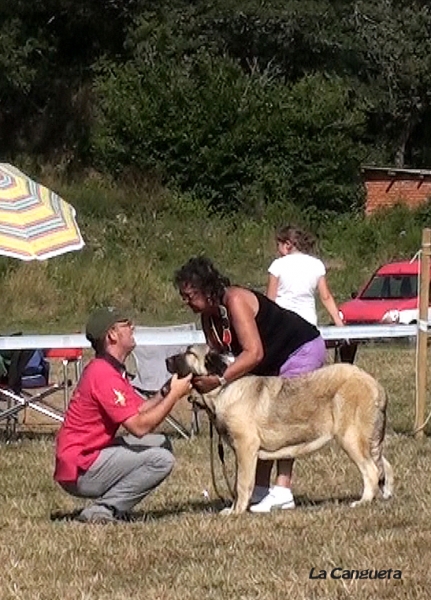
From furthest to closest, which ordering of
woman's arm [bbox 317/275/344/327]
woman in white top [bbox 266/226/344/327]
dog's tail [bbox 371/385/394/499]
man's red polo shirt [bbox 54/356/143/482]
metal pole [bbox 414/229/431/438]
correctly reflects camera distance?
metal pole [bbox 414/229/431/438] → woman's arm [bbox 317/275/344/327] → woman in white top [bbox 266/226/344/327] → dog's tail [bbox 371/385/394/499] → man's red polo shirt [bbox 54/356/143/482]

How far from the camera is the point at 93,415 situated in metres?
7.19

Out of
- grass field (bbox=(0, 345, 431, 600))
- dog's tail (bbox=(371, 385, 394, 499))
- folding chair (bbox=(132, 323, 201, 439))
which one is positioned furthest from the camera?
folding chair (bbox=(132, 323, 201, 439))

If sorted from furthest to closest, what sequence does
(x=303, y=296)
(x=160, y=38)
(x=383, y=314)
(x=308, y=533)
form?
(x=160, y=38) → (x=383, y=314) → (x=303, y=296) → (x=308, y=533)

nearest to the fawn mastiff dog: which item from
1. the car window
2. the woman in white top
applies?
the woman in white top

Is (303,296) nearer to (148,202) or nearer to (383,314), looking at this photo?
(383,314)

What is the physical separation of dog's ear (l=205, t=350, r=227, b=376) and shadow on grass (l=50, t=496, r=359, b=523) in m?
0.89

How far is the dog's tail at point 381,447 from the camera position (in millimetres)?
7480

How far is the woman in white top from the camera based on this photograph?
9883 millimetres

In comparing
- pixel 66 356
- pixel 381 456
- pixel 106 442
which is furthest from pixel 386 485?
pixel 66 356

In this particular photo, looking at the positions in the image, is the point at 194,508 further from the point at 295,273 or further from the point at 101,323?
the point at 295,273

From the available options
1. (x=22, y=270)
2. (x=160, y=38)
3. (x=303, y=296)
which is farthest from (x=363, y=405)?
(x=160, y=38)

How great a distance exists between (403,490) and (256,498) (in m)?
1.01

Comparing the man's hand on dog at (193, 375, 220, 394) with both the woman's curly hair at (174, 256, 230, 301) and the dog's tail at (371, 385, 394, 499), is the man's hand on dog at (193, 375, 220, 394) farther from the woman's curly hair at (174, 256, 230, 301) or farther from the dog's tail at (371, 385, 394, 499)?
the dog's tail at (371, 385, 394, 499)

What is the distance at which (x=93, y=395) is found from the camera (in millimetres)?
7121
